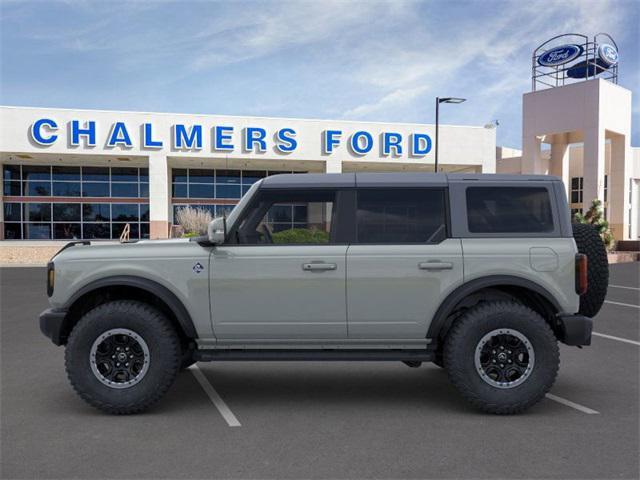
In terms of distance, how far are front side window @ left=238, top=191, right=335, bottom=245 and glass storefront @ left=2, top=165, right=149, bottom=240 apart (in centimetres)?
2984

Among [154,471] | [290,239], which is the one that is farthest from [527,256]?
[154,471]

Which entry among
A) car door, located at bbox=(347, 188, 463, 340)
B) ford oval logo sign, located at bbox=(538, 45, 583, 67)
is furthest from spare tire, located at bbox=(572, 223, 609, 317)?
ford oval logo sign, located at bbox=(538, 45, 583, 67)

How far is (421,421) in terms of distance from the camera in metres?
4.71

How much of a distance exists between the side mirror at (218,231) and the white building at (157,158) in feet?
85.6

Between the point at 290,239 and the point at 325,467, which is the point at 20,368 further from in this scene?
the point at 325,467

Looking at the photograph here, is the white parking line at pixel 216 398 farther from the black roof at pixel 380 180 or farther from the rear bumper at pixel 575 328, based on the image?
the rear bumper at pixel 575 328

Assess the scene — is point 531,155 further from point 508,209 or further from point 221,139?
point 508,209

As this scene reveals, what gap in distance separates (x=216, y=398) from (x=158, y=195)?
87.6 feet

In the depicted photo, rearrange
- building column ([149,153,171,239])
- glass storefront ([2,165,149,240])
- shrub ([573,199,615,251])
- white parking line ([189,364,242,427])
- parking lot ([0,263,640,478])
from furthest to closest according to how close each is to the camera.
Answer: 1. glass storefront ([2,165,149,240])
2. building column ([149,153,171,239])
3. shrub ([573,199,615,251])
4. white parking line ([189,364,242,427])
5. parking lot ([0,263,640,478])

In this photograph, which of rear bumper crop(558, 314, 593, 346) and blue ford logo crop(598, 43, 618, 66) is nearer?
rear bumper crop(558, 314, 593, 346)

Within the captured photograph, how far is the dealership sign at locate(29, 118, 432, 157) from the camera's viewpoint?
28766 mm

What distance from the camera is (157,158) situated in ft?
98.2

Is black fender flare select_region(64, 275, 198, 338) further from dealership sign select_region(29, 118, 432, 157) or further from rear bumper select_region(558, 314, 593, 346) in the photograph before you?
dealership sign select_region(29, 118, 432, 157)

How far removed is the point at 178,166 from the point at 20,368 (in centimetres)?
2843
